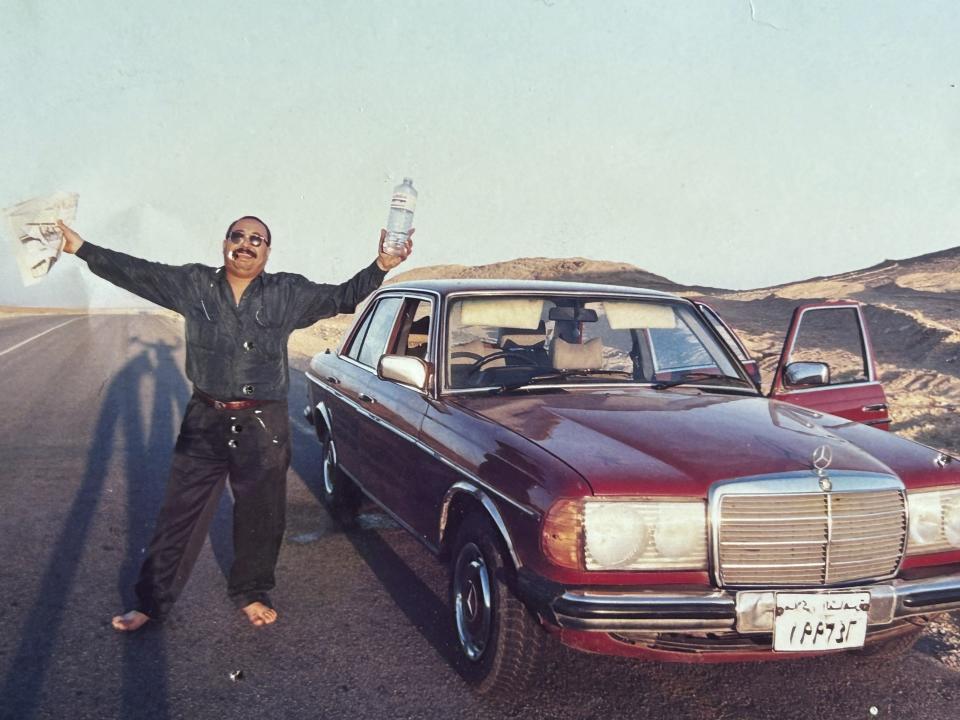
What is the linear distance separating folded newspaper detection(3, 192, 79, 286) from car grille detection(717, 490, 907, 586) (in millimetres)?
2962

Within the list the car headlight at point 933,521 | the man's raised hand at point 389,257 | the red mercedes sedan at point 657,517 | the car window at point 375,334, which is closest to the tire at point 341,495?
the car window at point 375,334

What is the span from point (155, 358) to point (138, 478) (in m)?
12.3

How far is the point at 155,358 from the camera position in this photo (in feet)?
59.3

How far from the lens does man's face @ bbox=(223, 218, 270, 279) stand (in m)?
3.70

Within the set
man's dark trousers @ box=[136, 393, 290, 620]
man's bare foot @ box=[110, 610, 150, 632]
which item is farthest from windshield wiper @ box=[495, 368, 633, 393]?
man's bare foot @ box=[110, 610, 150, 632]

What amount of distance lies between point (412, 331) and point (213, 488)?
1662mm

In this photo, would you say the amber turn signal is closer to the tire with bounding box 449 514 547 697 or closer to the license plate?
the tire with bounding box 449 514 547 697

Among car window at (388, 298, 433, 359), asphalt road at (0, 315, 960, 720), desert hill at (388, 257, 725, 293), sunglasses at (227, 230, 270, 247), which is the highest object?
desert hill at (388, 257, 725, 293)

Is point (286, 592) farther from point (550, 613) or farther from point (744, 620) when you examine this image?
point (744, 620)

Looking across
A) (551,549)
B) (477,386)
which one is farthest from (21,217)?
(551,549)

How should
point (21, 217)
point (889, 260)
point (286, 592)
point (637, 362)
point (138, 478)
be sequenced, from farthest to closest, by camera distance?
1. point (889, 260)
2. point (138, 478)
3. point (637, 362)
4. point (286, 592)
5. point (21, 217)

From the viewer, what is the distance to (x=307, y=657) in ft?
11.5

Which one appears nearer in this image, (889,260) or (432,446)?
(432,446)

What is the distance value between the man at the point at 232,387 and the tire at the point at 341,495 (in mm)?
1545
